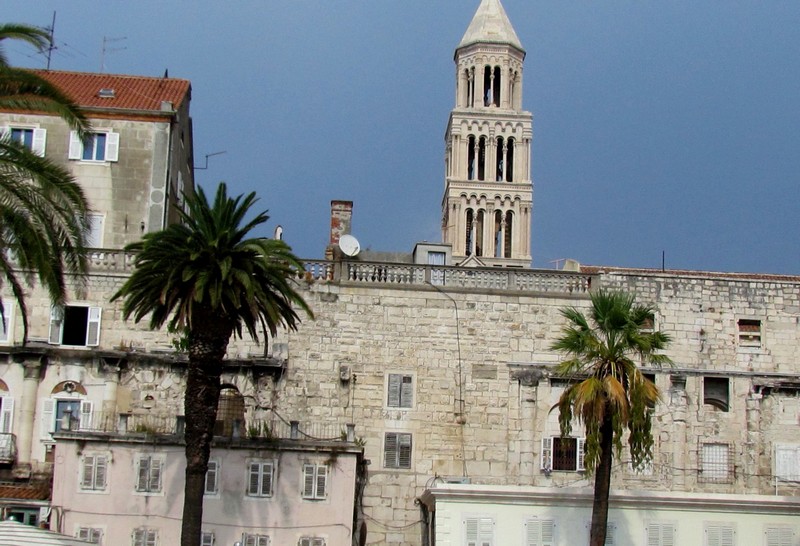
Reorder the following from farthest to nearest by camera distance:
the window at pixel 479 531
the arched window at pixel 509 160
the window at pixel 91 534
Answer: the arched window at pixel 509 160
the window at pixel 479 531
the window at pixel 91 534

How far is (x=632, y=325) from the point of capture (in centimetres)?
3609

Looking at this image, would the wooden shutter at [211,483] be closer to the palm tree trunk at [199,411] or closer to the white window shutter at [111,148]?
the palm tree trunk at [199,411]

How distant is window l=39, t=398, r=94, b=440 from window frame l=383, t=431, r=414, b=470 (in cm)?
993

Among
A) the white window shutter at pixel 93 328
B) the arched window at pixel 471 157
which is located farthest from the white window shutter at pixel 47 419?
the arched window at pixel 471 157

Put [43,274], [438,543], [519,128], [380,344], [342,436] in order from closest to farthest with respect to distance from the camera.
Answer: [43,274] < [438,543] < [342,436] < [380,344] < [519,128]

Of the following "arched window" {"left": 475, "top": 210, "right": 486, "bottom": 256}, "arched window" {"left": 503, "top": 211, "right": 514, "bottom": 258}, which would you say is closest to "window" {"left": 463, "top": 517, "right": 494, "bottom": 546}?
"arched window" {"left": 475, "top": 210, "right": 486, "bottom": 256}

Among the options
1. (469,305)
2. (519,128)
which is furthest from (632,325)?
(519,128)

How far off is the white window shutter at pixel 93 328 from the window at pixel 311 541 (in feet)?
34.6

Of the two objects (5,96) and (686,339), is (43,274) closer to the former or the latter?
(5,96)

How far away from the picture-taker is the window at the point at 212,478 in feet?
132

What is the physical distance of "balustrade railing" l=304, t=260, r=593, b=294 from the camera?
46.3m

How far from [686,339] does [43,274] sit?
83.7 feet

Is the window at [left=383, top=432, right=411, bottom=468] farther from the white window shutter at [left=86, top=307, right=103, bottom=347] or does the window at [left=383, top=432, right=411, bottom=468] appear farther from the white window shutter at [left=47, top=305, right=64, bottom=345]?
the white window shutter at [left=47, top=305, right=64, bottom=345]

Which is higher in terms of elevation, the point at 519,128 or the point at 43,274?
the point at 519,128
